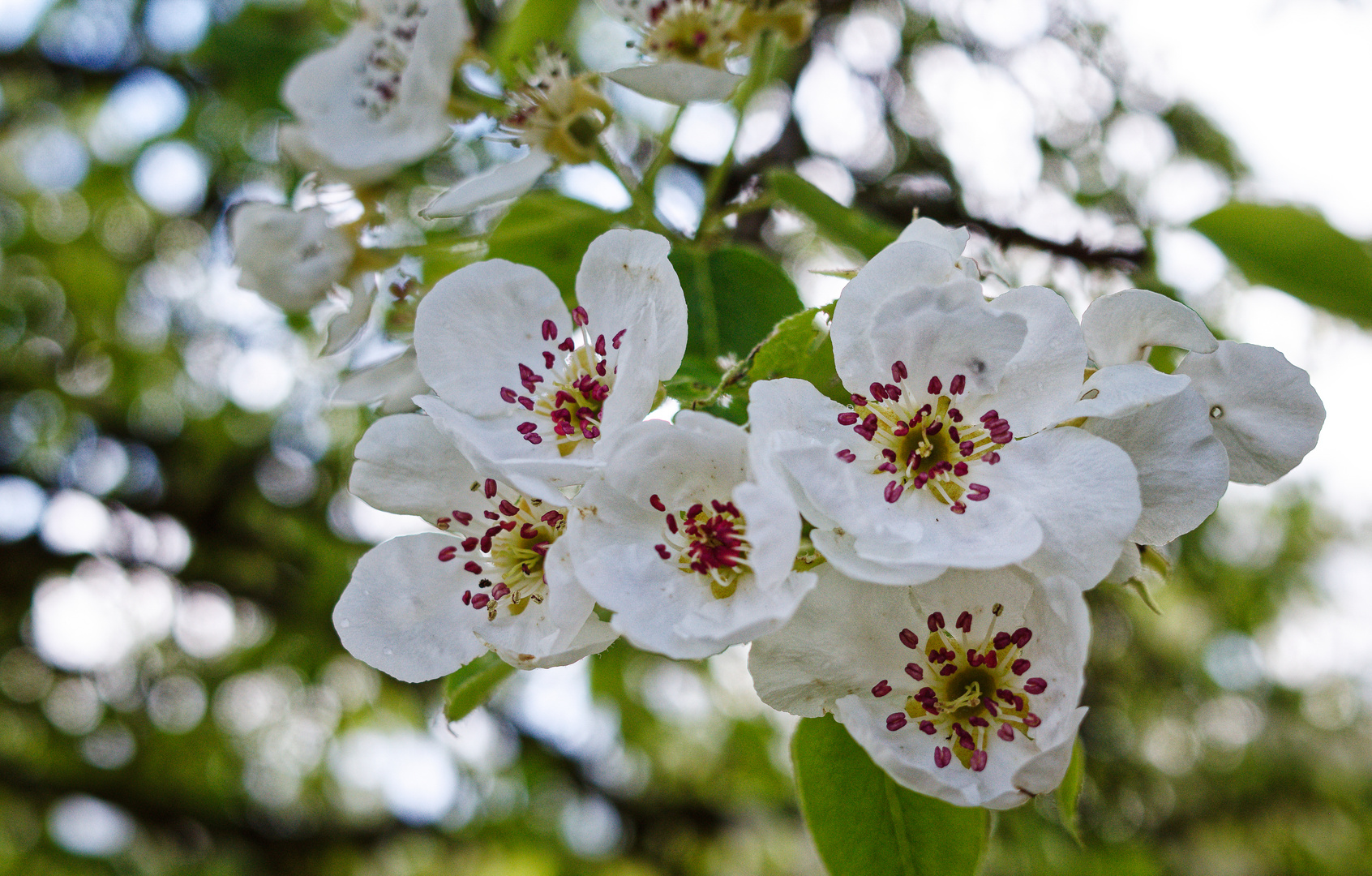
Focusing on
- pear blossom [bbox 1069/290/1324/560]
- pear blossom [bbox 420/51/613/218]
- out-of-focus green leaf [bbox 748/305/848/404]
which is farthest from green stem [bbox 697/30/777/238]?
pear blossom [bbox 1069/290/1324/560]

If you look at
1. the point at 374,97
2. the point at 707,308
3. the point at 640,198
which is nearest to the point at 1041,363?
the point at 707,308

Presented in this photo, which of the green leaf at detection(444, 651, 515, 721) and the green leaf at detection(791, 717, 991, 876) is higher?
the green leaf at detection(791, 717, 991, 876)

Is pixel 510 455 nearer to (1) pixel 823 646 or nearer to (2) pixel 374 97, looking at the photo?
(1) pixel 823 646

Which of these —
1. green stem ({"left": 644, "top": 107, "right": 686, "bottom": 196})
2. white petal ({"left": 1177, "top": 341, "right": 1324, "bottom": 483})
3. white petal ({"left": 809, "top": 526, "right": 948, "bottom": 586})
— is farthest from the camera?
green stem ({"left": 644, "top": 107, "right": 686, "bottom": 196})

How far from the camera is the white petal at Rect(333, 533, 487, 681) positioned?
805 millimetres

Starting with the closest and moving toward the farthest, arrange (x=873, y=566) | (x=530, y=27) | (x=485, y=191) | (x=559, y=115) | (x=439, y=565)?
(x=873, y=566) < (x=439, y=565) < (x=485, y=191) < (x=559, y=115) < (x=530, y=27)

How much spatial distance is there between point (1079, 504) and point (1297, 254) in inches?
24.4

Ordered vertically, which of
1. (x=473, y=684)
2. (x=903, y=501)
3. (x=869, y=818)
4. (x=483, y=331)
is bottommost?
(x=473, y=684)

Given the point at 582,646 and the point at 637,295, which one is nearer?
the point at 582,646

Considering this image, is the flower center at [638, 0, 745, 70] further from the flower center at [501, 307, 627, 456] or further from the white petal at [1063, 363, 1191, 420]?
the white petal at [1063, 363, 1191, 420]

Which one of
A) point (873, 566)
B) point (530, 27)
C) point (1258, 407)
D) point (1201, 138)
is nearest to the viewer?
point (873, 566)

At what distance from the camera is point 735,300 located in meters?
1.02

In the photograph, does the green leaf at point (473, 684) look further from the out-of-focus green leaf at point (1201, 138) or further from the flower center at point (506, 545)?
the out-of-focus green leaf at point (1201, 138)

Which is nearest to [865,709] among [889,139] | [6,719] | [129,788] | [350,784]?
[889,139]
